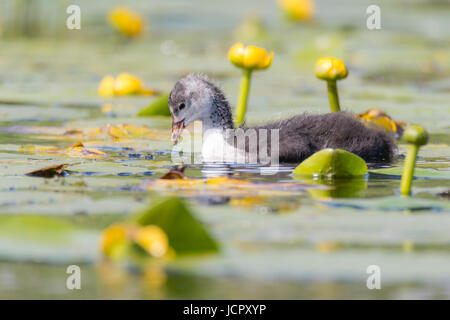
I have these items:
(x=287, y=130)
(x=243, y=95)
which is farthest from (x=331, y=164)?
(x=243, y=95)

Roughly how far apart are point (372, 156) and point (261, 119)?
1818mm

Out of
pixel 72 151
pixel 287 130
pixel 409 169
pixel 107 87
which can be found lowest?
pixel 409 169

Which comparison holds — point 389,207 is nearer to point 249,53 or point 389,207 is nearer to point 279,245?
point 279,245

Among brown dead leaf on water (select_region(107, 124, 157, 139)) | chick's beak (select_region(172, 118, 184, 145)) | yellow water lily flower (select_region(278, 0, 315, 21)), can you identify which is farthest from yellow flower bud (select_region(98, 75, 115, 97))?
yellow water lily flower (select_region(278, 0, 315, 21))

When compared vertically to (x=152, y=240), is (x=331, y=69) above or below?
above

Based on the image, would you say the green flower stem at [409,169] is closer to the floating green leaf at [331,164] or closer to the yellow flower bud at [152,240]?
the floating green leaf at [331,164]

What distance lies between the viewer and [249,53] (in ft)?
21.3

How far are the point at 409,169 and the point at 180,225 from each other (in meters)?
1.52

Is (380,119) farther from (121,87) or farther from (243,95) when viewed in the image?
(121,87)

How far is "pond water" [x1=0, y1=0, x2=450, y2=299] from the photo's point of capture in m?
3.18

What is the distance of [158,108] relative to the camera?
7.75 meters

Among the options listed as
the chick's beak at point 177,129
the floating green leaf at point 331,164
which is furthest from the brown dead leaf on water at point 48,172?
the floating green leaf at point 331,164

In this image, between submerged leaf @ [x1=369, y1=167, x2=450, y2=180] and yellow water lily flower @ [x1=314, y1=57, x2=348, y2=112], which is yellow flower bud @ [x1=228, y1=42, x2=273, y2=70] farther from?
submerged leaf @ [x1=369, y1=167, x2=450, y2=180]
